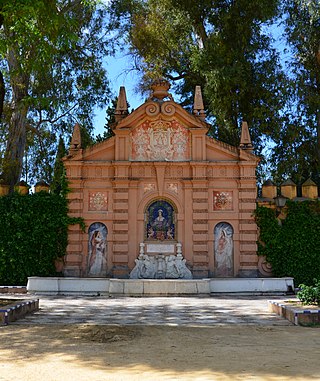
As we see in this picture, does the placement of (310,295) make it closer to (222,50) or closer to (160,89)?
(160,89)

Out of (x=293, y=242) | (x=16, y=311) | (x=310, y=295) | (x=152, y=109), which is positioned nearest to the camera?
(x=16, y=311)

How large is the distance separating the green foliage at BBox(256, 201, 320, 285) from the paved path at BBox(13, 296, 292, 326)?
4592mm

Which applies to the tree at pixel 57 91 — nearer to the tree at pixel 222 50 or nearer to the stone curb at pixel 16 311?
the tree at pixel 222 50

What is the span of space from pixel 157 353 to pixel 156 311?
5529 mm

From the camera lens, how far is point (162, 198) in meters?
22.0

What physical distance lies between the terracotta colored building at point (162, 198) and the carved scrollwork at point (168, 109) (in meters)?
0.02

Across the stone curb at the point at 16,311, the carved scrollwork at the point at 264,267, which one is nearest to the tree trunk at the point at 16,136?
the stone curb at the point at 16,311

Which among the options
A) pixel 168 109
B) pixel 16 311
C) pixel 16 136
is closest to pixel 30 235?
pixel 16 136

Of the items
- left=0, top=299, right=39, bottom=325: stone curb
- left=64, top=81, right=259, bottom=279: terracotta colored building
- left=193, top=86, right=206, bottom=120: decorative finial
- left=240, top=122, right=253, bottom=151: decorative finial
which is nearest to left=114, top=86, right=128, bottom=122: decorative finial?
left=64, top=81, right=259, bottom=279: terracotta colored building

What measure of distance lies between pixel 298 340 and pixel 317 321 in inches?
82.6

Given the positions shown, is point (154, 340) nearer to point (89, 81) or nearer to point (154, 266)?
point (154, 266)

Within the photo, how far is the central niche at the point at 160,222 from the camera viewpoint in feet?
71.2

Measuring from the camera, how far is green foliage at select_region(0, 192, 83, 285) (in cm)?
2142

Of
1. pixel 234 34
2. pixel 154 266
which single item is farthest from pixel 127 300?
pixel 234 34
